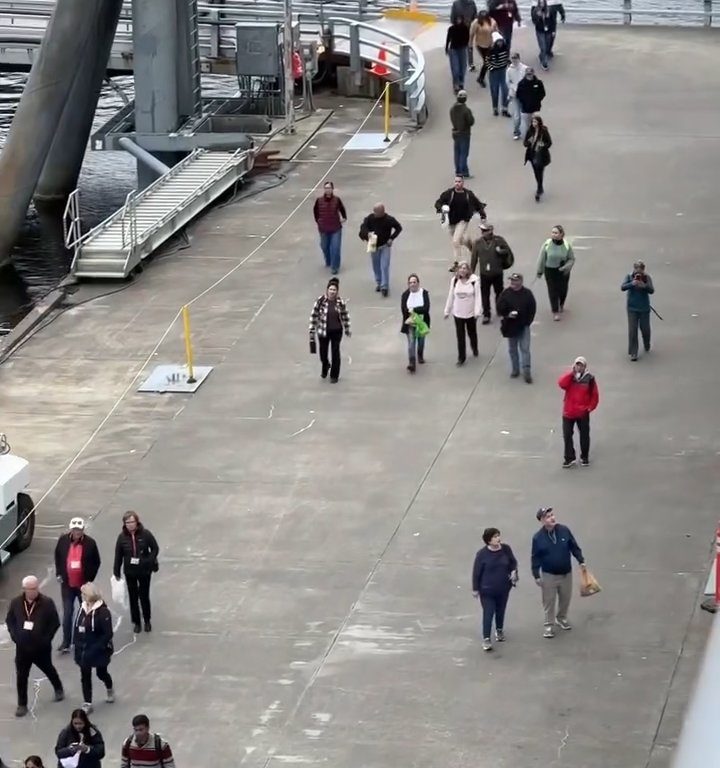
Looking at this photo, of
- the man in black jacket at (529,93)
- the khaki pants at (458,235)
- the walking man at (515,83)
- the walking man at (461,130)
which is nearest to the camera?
the khaki pants at (458,235)

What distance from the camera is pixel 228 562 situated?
17516mm

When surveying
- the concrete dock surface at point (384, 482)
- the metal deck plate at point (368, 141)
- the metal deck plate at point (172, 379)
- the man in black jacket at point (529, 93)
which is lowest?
the metal deck plate at point (172, 379)

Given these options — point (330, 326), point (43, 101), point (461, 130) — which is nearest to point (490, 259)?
point (330, 326)

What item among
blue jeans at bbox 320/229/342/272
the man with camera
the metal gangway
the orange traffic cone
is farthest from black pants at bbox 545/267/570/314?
the orange traffic cone

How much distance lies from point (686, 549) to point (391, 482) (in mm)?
3525

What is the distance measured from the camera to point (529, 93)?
1209 inches

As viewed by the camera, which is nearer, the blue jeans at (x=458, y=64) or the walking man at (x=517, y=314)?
the walking man at (x=517, y=314)

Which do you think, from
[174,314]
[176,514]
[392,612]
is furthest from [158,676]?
[174,314]

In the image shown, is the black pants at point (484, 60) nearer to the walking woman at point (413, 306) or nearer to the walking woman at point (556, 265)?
the walking woman at point (556, 265)

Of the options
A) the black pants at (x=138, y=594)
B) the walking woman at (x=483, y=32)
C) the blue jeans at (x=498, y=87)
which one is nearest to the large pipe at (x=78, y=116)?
the walking woman at (x=483, y=32)

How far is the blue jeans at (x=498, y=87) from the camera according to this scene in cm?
3334

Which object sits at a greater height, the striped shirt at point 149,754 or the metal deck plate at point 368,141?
the striped shirt at point 149,754

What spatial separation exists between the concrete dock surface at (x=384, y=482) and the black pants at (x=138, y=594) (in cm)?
23

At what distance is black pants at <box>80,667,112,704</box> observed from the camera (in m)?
14.5
